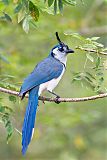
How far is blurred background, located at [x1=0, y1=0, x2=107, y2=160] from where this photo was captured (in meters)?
6.09

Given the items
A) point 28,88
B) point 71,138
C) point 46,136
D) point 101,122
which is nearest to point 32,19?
point 28,88

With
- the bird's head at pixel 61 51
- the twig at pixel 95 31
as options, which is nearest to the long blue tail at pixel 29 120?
the bird's head at pixel 61 51

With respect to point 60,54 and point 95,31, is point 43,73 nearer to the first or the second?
point 60,54

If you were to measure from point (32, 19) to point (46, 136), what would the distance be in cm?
270

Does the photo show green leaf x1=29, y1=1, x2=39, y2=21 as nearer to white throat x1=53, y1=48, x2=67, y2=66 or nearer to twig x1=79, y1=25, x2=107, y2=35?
white throat x1=53, y1=48, x2=67, y2=66

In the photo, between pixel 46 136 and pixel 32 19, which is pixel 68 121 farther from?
pixel 32 19

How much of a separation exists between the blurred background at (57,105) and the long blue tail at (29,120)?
49.4 inches

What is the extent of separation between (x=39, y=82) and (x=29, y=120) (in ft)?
1.32

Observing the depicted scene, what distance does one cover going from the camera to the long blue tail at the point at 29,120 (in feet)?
12.4

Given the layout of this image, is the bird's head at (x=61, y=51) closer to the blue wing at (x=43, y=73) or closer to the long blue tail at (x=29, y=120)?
the blue wing at (x=43, y=73)

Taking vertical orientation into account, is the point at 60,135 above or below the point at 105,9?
below

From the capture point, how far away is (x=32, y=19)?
3982 millimetres

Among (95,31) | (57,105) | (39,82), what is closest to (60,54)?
(39,82)

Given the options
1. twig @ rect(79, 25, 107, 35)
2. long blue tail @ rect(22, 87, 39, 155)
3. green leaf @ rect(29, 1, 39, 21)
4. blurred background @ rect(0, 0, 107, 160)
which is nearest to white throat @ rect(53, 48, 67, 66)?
long blue tail @ rect(22, 87, 39, 155)
